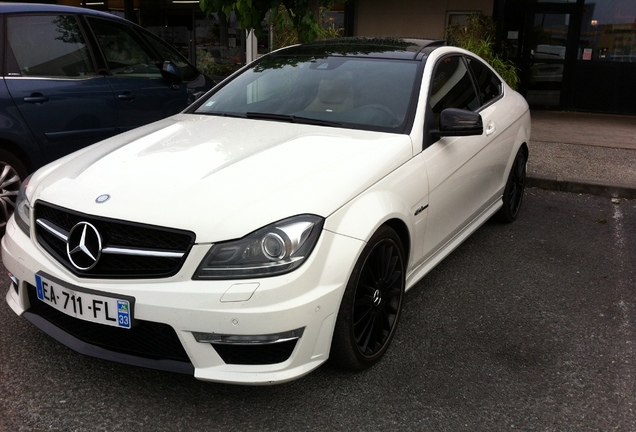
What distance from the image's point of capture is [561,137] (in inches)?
370

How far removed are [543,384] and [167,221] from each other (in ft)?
6.30

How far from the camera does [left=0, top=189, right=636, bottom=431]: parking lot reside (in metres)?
2.67

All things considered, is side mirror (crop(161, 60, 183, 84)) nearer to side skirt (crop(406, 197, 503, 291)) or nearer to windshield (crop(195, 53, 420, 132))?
windshield (crop(195, 53, 420, 132))

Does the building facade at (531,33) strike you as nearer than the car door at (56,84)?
No

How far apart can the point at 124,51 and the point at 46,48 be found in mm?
752

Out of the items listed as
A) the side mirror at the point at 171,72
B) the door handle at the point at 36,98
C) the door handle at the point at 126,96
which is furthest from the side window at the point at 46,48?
the side mirror at the point at 171,72

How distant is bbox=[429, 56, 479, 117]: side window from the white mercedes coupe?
0.03m

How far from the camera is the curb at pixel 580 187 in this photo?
6547 mm

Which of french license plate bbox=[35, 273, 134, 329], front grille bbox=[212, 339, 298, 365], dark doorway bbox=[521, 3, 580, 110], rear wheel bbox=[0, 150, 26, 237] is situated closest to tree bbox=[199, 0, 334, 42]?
rear wheel bbox=[0, 150, 26, 237]

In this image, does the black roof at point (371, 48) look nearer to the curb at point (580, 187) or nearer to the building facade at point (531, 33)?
the curb at point (580, 187)

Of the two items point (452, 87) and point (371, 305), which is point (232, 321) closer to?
point (371, 305)

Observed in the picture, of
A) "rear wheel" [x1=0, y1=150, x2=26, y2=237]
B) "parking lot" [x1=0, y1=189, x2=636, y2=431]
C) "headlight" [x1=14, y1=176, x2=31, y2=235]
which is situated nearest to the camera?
"parking lot" [x1=0, y1=189, x2=636, y2=431]

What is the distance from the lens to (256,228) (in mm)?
2504

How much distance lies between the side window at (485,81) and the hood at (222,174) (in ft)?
5.34
